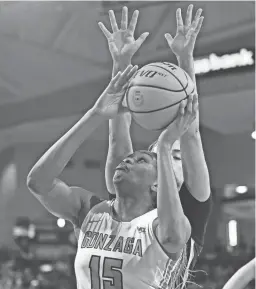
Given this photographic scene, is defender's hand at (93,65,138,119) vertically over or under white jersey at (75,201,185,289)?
over

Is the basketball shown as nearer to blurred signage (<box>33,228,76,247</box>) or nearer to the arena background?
the arena background

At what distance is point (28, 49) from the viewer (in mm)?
9711

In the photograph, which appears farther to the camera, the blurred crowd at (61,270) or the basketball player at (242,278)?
the blurred crowd at (61,270)

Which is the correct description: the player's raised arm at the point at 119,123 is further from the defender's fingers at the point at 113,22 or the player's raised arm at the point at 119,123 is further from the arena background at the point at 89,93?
the arena background at the point at 89,93

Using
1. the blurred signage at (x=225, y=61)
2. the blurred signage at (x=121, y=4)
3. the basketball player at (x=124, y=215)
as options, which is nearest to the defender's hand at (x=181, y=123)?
the basketball player at (x=124, y=215)

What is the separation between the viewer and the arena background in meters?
8.88

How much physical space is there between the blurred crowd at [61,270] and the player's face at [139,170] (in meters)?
5.95

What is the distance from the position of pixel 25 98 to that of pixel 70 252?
2.72 metres

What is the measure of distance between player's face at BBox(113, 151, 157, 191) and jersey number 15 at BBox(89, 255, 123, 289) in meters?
0.31

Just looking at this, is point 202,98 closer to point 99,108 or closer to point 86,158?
point 86,158

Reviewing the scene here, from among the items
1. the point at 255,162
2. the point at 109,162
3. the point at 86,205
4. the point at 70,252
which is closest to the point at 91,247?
the point at 86,205

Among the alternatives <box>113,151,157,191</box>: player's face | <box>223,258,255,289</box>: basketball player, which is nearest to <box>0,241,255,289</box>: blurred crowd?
<box>223,258,255,289</box>: basketball player

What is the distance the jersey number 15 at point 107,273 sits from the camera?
230cm

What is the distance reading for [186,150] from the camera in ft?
7.83
